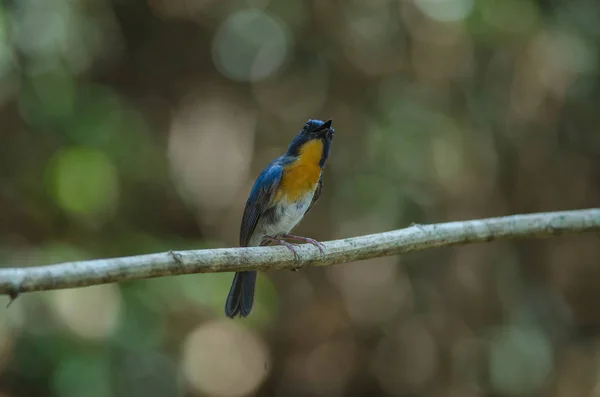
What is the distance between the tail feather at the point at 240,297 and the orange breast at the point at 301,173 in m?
0.51

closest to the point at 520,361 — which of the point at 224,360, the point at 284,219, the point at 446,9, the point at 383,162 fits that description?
the point at 383,162

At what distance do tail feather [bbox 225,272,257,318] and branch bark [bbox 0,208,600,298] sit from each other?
2.31ft

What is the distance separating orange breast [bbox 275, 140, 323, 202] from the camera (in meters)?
3.86

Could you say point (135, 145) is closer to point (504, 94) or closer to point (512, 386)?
point (504, 94)

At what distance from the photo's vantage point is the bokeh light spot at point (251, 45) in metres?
6.59

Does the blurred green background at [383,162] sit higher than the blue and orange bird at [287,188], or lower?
lower

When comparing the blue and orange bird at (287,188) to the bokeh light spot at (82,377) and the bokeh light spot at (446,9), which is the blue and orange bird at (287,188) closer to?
the bokeh light spot at (82,377)

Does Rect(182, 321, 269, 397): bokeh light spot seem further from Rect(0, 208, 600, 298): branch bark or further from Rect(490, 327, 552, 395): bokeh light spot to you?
Rect(0, 208, 600, 298): branch bark

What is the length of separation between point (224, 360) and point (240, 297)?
251 centimetres

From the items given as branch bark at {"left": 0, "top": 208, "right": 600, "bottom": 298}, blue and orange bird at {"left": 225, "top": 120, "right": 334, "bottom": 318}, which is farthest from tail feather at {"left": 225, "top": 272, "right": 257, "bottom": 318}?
branch bark at {"left": 0, "top": 208, "right": 600, "bottom": 298}

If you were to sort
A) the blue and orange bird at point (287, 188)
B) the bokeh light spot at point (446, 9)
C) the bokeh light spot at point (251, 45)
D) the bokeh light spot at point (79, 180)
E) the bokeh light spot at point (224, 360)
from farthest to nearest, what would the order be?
the bokeh light spot at point (251, 45) < the bokeh light spot at point (446, 9) < the bokeh light spot at point (224, 360) < the bokeh light spot at point (79, 180) < the blue and orange bird at point (287, 188)

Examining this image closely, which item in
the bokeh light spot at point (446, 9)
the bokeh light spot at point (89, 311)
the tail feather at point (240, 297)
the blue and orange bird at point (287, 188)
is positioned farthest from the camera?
the bokeh light spot at point (446, 9)

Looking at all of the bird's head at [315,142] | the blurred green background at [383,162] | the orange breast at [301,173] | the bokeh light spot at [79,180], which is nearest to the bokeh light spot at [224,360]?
the blurred green background at [383,162]

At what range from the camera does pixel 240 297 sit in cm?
376
